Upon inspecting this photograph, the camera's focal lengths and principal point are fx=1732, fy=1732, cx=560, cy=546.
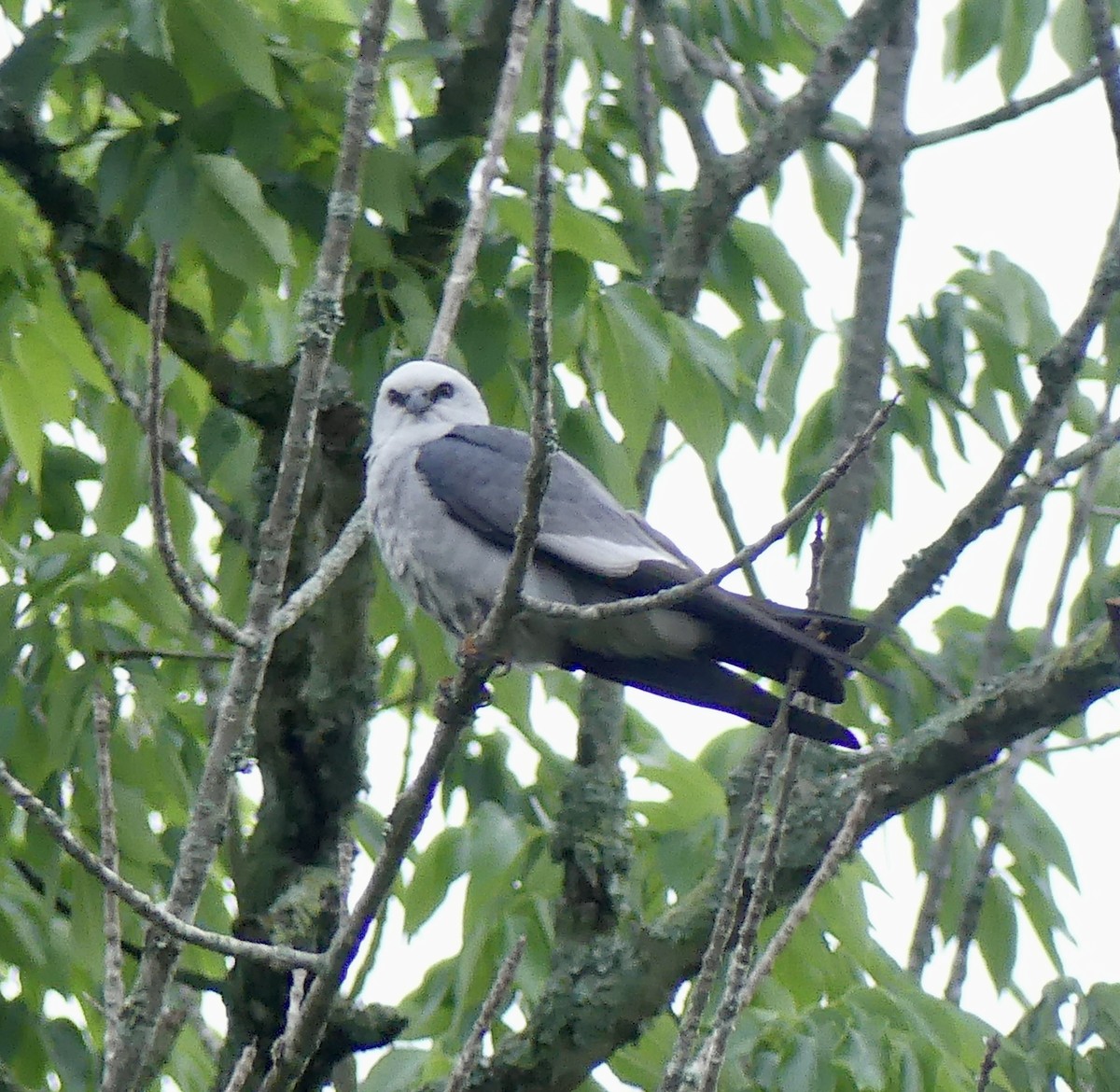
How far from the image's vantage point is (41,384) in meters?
4.03

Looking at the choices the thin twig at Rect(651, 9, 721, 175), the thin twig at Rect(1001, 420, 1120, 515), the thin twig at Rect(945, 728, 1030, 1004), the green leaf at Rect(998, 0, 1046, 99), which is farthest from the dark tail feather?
the green leaf at Rect(998, 0, 1046, 99)

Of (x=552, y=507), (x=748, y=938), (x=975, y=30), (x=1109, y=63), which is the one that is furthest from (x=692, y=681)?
(x=975, y=30)

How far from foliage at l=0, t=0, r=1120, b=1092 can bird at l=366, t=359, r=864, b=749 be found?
124 millimetres

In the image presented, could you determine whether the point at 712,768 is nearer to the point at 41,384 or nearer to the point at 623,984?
the point at 623,984

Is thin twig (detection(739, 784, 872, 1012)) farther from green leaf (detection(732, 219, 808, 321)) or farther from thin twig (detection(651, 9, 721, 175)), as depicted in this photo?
thin twig (detection(651, 9, 721, 175))

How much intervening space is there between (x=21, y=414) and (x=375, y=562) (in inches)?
36.2

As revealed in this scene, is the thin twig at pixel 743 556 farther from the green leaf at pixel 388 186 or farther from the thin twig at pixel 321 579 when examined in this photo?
the green leaf at pixel 388 186

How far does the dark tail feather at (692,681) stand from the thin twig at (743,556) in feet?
3.78

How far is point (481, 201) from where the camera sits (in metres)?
3.38

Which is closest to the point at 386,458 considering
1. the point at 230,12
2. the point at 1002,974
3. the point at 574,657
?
the point at 574,657

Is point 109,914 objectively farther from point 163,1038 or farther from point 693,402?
point 693,402

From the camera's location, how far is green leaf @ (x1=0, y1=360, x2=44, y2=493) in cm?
393

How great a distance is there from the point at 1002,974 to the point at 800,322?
1866 millimetres

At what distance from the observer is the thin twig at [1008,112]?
479 cm
